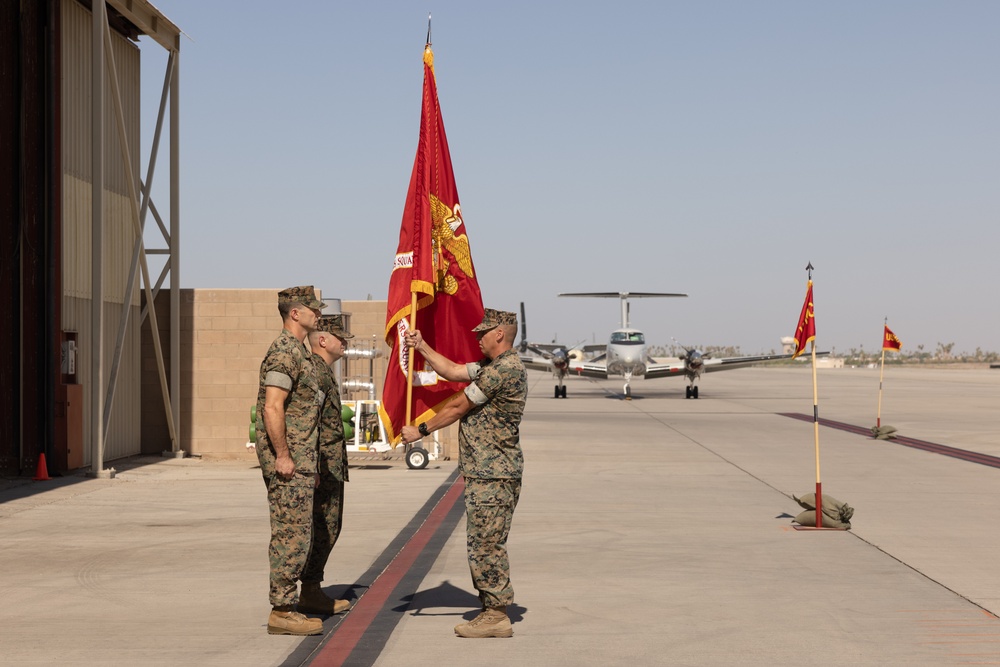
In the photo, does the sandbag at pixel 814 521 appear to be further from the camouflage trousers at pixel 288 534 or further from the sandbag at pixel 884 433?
the sandbag at pixel 884 433

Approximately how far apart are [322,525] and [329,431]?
678 mm

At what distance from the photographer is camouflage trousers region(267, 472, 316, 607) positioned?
7.17 meters

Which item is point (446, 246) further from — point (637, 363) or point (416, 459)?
point (637, 363)

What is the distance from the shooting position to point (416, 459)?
1816 centimetres

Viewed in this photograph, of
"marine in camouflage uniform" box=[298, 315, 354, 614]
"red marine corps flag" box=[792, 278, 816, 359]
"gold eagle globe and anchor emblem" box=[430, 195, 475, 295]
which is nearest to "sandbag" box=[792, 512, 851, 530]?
"red marine corps flag" box=[792, 278, 816, 359]

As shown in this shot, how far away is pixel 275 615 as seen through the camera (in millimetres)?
7184

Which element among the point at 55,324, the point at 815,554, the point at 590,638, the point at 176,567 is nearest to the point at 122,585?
the point at 176,567

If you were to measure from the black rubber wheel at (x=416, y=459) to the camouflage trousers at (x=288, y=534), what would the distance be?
35.6ft

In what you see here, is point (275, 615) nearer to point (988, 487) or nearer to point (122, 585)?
point (122, 585)

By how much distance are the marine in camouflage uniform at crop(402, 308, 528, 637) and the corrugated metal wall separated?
40.2 ft

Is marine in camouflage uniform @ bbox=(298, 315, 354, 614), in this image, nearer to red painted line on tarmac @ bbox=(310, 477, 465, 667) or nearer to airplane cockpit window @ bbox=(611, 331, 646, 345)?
red painted line on tarmac @ bbox=(310, 477, 465, 667)

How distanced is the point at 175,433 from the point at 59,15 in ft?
25.5

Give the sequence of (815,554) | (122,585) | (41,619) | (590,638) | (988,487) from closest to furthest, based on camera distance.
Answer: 1. (590,638)
2. (41,619)
3. (122,585)
4. (815,554)
5. (988,487)

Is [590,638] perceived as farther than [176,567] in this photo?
No
